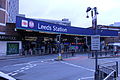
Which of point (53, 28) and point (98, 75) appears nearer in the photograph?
point (98, 75)

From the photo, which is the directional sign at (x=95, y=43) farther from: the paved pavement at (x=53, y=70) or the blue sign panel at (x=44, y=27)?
the blue sign panel at (x=44, y=27)

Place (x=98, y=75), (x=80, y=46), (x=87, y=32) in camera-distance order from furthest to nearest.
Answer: (x=80, y=46)
(x=87, y=32)
(x=98, y=75)

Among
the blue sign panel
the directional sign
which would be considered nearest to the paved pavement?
the directional sign

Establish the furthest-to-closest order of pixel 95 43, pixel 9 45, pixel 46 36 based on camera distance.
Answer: pixel 46 36
pixel 9 45
pixel 95 43

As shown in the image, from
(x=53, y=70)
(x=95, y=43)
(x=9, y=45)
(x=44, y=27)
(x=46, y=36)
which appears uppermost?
(x=44, y=27)

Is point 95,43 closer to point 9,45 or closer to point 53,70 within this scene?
point 53,70

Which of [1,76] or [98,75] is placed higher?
[1,76]

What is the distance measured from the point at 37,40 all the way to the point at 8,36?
10111 mm

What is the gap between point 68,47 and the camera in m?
50.4

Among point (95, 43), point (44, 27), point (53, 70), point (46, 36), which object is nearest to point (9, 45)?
point (44, 27)

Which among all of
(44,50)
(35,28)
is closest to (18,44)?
(35,28)

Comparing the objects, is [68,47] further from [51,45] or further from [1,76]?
[1,76]

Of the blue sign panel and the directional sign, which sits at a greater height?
the blue sign panel

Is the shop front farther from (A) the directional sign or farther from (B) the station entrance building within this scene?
(A) the directional sign
